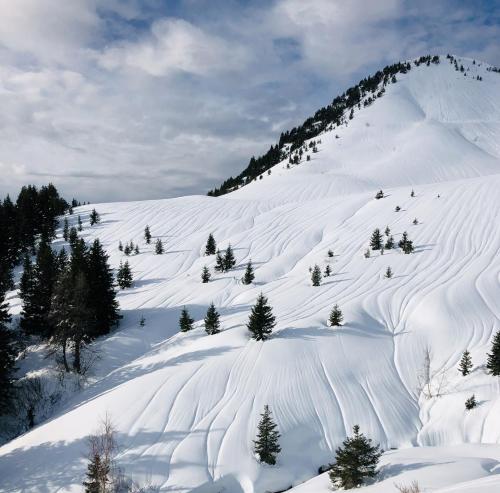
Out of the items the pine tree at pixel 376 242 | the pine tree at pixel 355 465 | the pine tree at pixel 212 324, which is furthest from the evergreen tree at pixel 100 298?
the pine tree at pixel 376 242

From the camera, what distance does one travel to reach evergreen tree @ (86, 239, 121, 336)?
34.9 meters

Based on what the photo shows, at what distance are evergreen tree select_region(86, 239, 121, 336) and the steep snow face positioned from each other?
1.76 metres

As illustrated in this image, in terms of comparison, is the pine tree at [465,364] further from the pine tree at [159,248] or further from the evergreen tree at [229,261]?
the pine tree at [159,248]

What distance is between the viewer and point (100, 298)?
116 ft

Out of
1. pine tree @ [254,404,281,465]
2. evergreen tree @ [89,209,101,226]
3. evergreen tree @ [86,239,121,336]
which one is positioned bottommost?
pine tree @ [254,404,281,465]

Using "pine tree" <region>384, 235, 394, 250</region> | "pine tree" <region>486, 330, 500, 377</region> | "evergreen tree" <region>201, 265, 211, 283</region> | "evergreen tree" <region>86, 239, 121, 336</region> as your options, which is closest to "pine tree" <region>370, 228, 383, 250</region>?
"pine tree" <region>384, 235, 394, 250</region>

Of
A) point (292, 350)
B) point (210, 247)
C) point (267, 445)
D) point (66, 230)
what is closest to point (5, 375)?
point (267, 445)

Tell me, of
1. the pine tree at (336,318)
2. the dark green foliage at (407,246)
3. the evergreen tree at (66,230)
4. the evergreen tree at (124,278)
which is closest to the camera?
the pine tree at (336,318)

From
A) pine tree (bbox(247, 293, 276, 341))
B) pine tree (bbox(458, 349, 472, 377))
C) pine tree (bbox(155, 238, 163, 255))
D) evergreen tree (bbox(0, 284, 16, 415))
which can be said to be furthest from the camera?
pine tree (bbox(155, 238, 163, 255))

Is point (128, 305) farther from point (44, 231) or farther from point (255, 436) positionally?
point (44, 231)

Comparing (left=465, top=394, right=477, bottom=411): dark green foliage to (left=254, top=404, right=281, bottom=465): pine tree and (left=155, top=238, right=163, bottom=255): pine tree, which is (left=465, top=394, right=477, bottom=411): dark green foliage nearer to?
(left=254, top=404, right=281, bottom=465): pine tree

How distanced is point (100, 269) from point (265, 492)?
26734mm

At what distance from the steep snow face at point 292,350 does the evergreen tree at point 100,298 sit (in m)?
1.76

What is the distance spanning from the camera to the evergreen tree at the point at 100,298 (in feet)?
115
